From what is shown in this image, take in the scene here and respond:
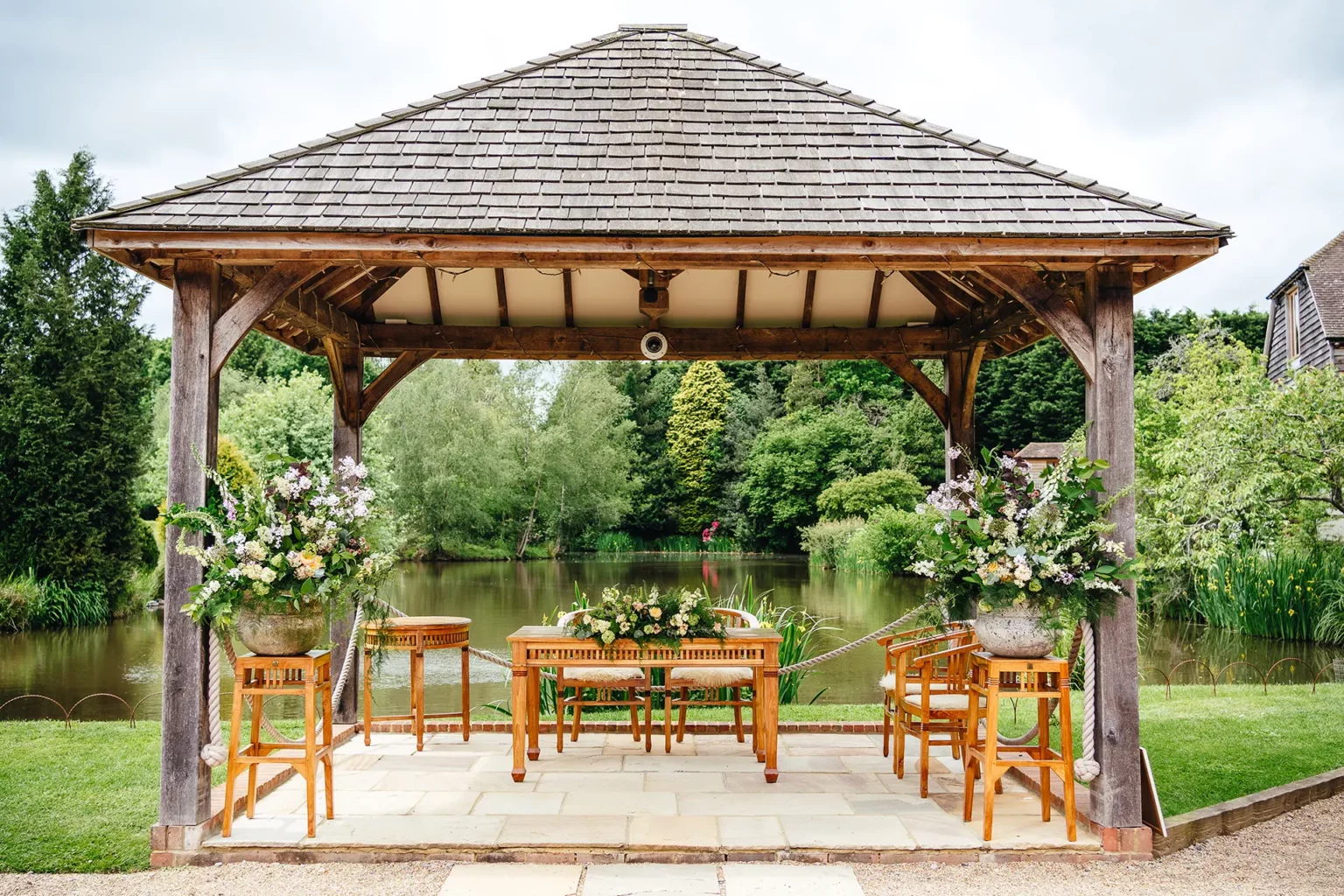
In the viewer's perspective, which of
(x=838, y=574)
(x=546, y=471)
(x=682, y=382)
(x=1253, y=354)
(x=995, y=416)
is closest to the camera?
(x=1253, y=354)

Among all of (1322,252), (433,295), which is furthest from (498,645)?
(1322,252)

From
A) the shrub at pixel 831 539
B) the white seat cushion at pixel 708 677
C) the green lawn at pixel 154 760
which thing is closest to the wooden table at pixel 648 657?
the white seat cushion at pixel 708 677

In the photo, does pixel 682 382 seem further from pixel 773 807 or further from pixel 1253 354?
pixel 773 807

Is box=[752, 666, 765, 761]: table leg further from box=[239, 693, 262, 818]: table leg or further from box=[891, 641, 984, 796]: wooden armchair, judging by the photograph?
box=[239, 693, 262, 818]: table leg

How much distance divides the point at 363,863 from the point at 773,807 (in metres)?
1.82

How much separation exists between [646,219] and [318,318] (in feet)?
7.52

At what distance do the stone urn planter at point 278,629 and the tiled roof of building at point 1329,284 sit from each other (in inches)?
699

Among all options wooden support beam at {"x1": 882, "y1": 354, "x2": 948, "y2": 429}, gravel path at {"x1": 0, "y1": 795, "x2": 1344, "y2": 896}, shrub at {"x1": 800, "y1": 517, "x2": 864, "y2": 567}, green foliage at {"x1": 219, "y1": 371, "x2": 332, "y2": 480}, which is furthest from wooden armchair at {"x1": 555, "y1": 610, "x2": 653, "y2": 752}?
shrub at {"x1": 800, "y1": 517, "x2": 864, "y2": 567}

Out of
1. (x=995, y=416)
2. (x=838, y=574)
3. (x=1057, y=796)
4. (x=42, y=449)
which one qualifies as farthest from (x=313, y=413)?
(x=995, y=416)

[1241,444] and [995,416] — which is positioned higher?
[995,416]

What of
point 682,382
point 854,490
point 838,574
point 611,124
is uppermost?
point 682,382

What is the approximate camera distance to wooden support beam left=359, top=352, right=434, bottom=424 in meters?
6.12

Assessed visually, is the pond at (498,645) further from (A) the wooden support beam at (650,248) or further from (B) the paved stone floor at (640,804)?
(A) the wooden support beam at (650,248)

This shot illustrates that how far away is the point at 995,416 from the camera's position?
101 feet
